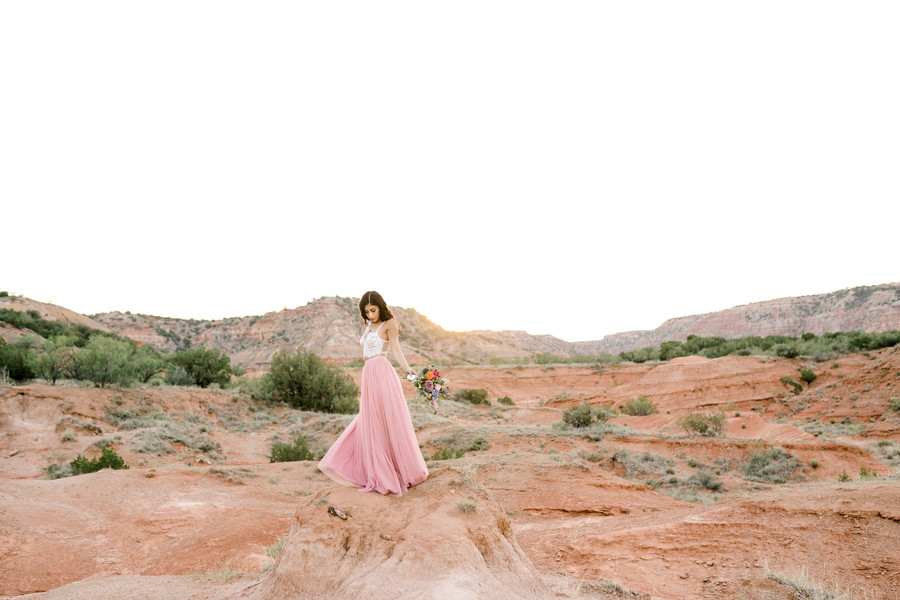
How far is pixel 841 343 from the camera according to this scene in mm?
32969

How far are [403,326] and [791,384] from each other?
4883 cm

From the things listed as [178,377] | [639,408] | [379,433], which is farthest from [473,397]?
[379,433]

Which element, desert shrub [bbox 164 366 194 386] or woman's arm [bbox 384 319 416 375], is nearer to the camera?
woman's arm [bbox 384 319 416 375]

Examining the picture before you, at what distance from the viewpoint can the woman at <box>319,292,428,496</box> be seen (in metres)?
5.16

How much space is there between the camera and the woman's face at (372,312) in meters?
5.41

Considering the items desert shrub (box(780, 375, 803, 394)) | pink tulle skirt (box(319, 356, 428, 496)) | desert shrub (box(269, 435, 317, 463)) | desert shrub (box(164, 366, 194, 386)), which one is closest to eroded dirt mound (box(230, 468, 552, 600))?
pink tulle skirt (box(319, 356, 428, 496))

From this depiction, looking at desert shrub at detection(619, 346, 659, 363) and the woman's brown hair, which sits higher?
the woman's brown hair

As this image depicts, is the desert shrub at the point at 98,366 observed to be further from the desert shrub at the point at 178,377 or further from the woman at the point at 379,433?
the woman at the point at 379,433

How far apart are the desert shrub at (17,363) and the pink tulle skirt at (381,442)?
22693 mm

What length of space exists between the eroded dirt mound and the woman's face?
179 centimetres

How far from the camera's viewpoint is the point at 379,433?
5.14 m

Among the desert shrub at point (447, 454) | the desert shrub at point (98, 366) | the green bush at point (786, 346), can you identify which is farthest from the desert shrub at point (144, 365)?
the green bush at point (786, 346)

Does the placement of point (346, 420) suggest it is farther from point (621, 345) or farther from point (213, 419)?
point (621, 345)

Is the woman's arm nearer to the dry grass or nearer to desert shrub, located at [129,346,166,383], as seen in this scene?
the dry grass
